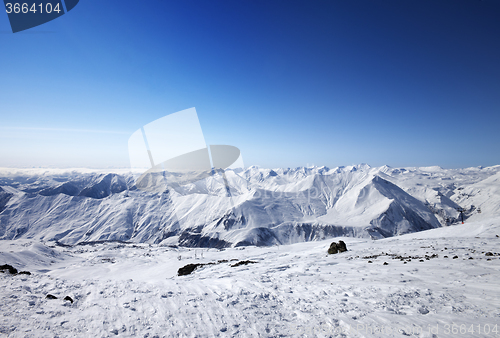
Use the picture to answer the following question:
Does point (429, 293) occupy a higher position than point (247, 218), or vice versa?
point (429, 293)

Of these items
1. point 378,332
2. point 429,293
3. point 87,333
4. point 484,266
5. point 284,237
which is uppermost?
point 87,333

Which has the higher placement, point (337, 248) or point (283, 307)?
point (283, 307)

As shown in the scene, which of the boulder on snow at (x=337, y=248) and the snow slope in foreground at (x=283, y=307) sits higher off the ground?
the snow slope in foreground at (x=283, y=307)

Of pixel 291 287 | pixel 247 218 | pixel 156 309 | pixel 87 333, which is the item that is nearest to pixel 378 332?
pixel 291 287

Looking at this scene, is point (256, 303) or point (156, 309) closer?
point (156, 309)

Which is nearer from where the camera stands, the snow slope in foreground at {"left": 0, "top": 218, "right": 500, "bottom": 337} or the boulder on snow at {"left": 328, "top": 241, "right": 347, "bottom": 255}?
the snow slope in foreground at {"left": 0, "top": 218, "right": 500, "bottom": 337}

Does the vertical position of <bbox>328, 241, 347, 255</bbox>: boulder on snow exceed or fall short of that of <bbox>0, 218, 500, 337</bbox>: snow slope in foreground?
it falls short

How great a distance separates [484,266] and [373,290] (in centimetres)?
767

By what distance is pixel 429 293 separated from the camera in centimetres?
837

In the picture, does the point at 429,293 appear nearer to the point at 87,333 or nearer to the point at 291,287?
the point at 291,287

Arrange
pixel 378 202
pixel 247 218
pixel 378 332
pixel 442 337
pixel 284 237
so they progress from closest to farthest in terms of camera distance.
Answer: pixel 442 337 → pixel 378 332 → pixel 284 237 → pixel 247 218 → pixel 378 202

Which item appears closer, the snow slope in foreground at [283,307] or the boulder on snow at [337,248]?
the snow slope in foreground at [283,307]

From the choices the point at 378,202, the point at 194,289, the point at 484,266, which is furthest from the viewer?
the point at 378,202

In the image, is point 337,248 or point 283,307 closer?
point 283,307
